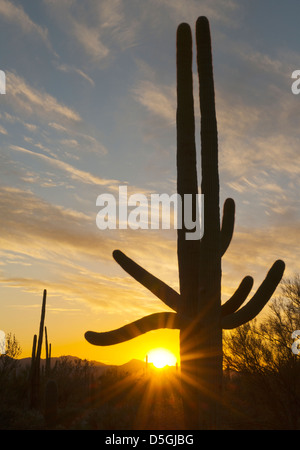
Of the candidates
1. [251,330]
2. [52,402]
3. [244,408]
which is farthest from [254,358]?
[52,402]

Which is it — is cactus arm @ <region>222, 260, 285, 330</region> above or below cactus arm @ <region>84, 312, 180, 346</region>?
above

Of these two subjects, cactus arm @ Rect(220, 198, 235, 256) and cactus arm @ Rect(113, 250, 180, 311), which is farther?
cactus arm @ Rect(220, 198, 235, 256)

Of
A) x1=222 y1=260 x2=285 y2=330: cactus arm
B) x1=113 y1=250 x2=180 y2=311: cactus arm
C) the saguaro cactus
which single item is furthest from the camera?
x1=113 y1=250 x2=180 y2=311: cactus arm

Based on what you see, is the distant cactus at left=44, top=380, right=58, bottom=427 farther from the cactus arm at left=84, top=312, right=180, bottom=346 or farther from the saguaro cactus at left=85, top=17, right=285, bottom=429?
the cactus arm at left=84, top=312, right=180, bottom=346

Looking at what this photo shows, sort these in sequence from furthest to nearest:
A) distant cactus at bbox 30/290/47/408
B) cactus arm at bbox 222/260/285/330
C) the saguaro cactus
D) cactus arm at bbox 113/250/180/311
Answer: distant cactus at bbox 30/290/47/408 → cactus arm at bbox 113/250/180/311 → cactus arm at bbox 222/260/285/330 → the saguaro cactus

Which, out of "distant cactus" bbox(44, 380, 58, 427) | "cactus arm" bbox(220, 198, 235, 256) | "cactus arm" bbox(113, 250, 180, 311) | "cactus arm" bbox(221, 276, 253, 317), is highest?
"cactus arm" bbox(220, 198, 235, 256)

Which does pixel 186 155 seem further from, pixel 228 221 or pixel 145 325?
pixel 145 325

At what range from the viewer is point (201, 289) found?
715 cm

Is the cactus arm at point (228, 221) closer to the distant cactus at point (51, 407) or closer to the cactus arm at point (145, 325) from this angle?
the cactus arm at point (145, 325)

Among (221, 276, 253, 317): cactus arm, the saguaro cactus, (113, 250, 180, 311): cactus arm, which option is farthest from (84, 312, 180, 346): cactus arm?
(221, 276, 253, 317): cactus arm

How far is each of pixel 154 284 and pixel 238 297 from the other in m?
1.42

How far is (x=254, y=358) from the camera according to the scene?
20.4m

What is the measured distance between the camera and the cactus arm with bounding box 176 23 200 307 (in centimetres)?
770

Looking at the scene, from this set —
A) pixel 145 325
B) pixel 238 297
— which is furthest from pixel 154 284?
pixel 238 297
